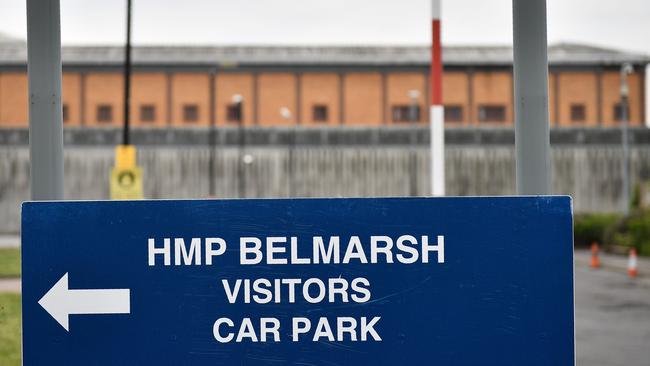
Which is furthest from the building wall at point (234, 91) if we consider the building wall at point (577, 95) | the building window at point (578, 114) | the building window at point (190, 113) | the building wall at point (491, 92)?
the building window at point (578, 114)

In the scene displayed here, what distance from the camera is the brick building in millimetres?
47562

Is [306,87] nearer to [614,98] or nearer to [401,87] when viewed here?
[401,87]

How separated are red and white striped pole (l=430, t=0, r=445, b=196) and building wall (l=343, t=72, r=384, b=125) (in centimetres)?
4211

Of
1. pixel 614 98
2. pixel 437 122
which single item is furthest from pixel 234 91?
pixel 437 122

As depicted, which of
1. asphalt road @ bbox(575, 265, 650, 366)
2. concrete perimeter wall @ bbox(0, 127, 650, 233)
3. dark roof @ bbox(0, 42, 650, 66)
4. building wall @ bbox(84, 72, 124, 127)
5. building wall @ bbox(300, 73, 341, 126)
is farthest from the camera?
building wall @ bbox(300, 73, 341, 126)

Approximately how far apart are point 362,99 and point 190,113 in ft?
33.6

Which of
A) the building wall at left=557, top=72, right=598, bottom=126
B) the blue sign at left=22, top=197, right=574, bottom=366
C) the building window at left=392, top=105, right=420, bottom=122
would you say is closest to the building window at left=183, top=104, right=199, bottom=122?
the building window at left=392, top=105, right=420, bottom=122

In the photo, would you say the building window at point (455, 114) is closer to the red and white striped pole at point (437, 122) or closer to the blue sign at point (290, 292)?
the red and white striped pole at point (437, 122)

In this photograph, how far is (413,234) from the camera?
7.22 ft

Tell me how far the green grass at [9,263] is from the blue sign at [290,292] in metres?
18.4

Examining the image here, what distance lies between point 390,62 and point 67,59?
19.1m

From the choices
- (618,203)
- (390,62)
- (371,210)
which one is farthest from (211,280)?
(390,62)

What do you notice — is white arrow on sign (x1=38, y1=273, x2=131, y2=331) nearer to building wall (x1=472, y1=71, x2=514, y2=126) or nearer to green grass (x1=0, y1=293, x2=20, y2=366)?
green grass (x1=0, y1=293, x2=20, y2=366)

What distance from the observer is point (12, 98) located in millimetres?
47281
